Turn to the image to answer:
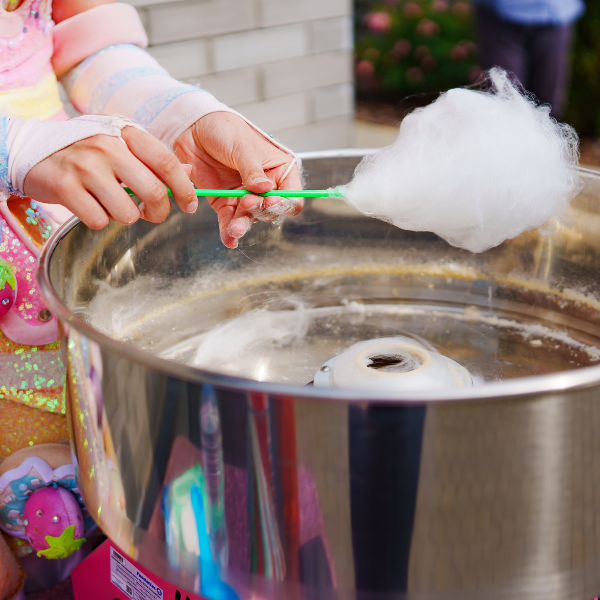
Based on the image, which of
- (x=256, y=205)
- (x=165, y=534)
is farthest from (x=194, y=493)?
(x=256, y=205)

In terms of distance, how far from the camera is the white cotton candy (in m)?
0.79

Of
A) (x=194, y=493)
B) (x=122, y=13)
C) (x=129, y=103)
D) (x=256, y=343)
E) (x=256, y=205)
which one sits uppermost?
(x=122, y=13)

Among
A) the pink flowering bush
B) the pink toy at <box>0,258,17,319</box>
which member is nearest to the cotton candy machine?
the pink toy at <box>0,258,17,319</box>

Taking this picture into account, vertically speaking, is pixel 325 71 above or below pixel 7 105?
below

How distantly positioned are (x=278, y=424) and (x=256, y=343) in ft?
1.76

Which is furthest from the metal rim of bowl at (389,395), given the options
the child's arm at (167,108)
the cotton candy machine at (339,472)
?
the child's arm at (167,108)

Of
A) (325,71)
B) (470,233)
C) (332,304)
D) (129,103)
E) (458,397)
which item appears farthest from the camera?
(325,71)

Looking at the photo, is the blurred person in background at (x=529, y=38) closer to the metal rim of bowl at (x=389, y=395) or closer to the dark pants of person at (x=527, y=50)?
the dark pants of person at (x=527, y=50)

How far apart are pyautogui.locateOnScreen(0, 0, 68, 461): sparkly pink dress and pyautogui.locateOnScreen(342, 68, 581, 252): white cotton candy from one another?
46 centimetres

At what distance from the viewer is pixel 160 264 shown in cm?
103

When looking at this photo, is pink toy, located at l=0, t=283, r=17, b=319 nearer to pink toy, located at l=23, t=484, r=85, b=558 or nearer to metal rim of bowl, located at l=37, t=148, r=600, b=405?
pink toy, located at l=23, t=484, r=85, b=558

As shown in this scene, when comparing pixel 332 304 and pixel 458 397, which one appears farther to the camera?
pixel 332 304

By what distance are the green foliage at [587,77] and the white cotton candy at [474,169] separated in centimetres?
440

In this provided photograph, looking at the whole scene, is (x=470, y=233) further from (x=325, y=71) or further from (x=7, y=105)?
(x=325, y=71)
